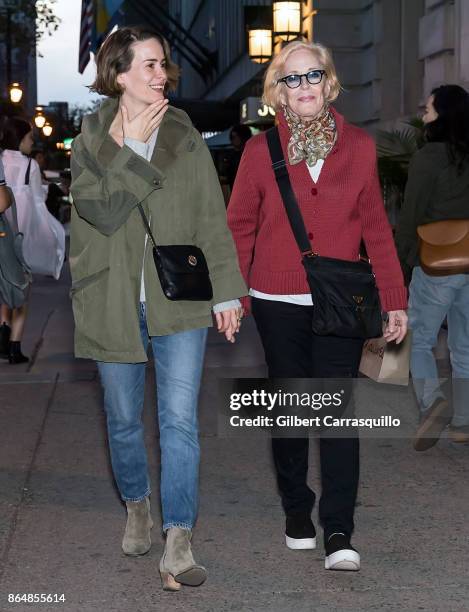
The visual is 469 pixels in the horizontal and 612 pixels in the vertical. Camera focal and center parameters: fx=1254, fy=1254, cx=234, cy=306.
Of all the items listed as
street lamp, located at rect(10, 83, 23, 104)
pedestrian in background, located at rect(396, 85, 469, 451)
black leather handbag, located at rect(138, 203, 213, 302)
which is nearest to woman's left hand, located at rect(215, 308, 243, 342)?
black leather handbag, located at rect(138, 203, 213, 302)

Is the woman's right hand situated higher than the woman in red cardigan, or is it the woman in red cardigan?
the woman's right hand

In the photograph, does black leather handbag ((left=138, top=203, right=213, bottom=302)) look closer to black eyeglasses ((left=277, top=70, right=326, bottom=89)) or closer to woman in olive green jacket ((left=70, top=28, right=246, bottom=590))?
woman in olive green jacket ((left=70, top=28, right=246, bottom=590))

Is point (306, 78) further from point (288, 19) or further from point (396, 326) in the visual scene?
point (288, 19)

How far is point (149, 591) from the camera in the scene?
4535 millimetres

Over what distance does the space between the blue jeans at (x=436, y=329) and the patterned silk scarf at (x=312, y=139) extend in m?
2.31

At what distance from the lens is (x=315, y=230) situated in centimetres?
480

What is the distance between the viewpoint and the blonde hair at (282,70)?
4824mm

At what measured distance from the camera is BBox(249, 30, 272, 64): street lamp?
74.2 feet

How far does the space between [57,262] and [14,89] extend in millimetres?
36517

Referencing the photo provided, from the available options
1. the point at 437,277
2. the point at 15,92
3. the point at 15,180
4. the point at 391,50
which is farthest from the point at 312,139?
the point at 15,92

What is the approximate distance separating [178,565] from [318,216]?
1406 mm

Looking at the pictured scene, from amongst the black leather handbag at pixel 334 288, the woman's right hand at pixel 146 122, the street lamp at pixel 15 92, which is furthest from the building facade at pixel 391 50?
the street lamp at pixel 15 92

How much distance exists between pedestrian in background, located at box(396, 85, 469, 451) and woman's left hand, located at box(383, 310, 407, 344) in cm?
196

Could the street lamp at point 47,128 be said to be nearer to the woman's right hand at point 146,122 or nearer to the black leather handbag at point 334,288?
the black leather handbag at point 334,288
